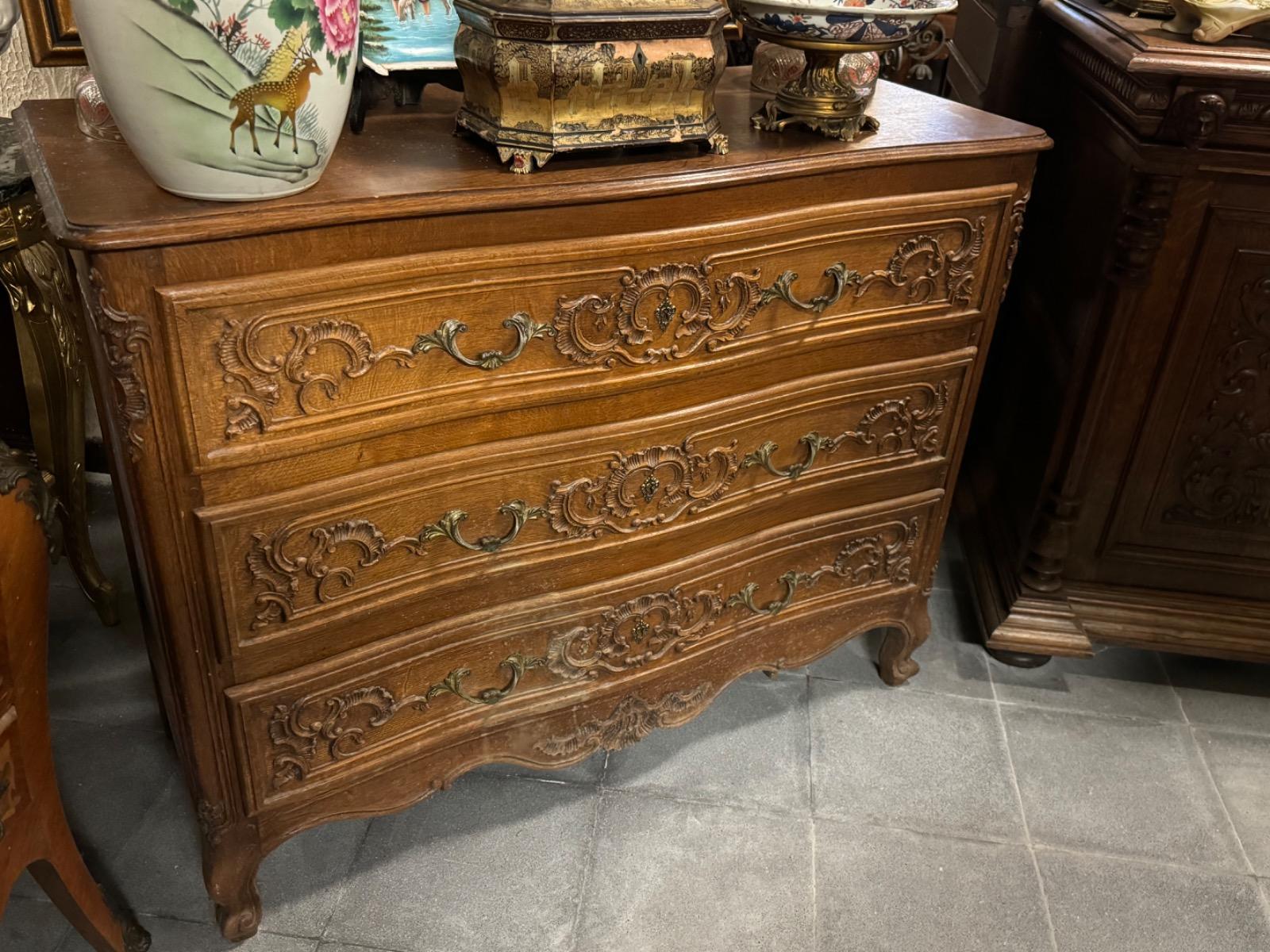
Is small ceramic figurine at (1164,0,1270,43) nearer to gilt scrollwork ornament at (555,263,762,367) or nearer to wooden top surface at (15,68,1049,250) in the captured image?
wooden top surface at (15,68,1049,250)

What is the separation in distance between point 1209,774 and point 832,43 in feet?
4.82

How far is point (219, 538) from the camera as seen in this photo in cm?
115

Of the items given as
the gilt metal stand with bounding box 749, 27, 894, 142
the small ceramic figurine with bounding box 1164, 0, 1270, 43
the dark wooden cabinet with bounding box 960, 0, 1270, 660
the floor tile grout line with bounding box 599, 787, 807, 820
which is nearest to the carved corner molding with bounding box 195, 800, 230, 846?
the floor tile grout line with bounding box 599, 787, 807, 820

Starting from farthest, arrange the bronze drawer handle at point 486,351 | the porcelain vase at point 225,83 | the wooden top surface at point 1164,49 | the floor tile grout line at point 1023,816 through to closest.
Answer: the floor tile grout line at point 1023,816 → the wooden top surface at point 1164,49 → the bronze drawer handle at point 486,351 → the porcelain vase at point 225,83

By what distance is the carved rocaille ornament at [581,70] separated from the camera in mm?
1127

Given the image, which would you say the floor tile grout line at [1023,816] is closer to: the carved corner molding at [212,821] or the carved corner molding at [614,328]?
the carved corner molding at [614,328]

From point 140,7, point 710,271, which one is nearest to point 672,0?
point 710,271

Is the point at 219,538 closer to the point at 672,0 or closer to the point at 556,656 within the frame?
the point at 556,656

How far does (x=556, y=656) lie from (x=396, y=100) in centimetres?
79

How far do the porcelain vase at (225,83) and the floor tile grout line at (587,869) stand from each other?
1.12 meters

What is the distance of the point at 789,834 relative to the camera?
1.72m

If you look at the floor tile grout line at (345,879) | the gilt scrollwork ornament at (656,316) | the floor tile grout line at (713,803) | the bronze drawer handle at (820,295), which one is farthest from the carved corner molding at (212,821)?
the bronze drawer handle at (820,295)

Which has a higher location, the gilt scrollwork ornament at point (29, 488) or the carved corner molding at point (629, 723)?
the gilt scrollwork ornament at point (29, 488)

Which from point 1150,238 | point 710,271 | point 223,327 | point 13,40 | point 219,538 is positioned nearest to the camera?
point 223,327
